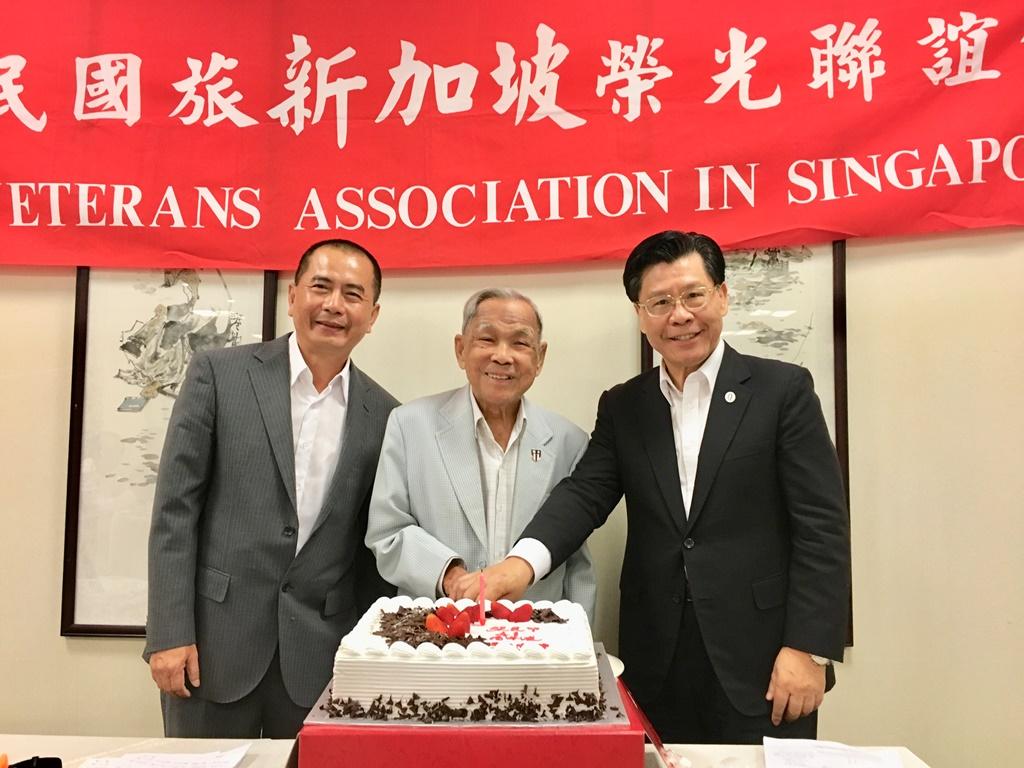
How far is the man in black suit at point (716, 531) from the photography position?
6.00 feet

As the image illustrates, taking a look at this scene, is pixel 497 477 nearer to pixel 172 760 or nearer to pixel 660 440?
pixel 660 440

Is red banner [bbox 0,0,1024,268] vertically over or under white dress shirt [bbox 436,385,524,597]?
over

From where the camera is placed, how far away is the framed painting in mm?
2670

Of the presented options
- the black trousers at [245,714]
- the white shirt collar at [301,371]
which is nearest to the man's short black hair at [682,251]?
the white shirt collar at [301,371]

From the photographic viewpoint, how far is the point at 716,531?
1.92 m

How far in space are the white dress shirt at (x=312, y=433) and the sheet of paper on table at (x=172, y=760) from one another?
0.63 metres

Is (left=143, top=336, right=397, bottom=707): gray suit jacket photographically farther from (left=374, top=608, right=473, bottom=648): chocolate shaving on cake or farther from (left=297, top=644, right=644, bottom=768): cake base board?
(left=297, top=644, right=644, bottom=768): cake base board

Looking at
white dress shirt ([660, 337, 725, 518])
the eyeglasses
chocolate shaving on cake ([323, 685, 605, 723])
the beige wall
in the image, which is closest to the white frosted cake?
chocolate shaving on cake ([323, 685, 605, 723])

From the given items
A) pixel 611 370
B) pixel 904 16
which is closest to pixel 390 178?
pixel 611 370

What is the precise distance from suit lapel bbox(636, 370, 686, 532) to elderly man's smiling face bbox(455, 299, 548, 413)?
348mm

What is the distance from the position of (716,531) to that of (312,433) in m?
1.22

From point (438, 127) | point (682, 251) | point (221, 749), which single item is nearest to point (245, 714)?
point (221, 749)

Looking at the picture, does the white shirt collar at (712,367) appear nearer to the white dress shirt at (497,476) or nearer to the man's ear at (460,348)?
the white dress shirt at (497,476)

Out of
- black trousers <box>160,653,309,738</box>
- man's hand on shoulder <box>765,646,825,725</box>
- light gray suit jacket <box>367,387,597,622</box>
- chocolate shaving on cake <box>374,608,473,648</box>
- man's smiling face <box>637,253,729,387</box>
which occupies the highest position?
man's smiling face <box>637,253,729,387</box>
